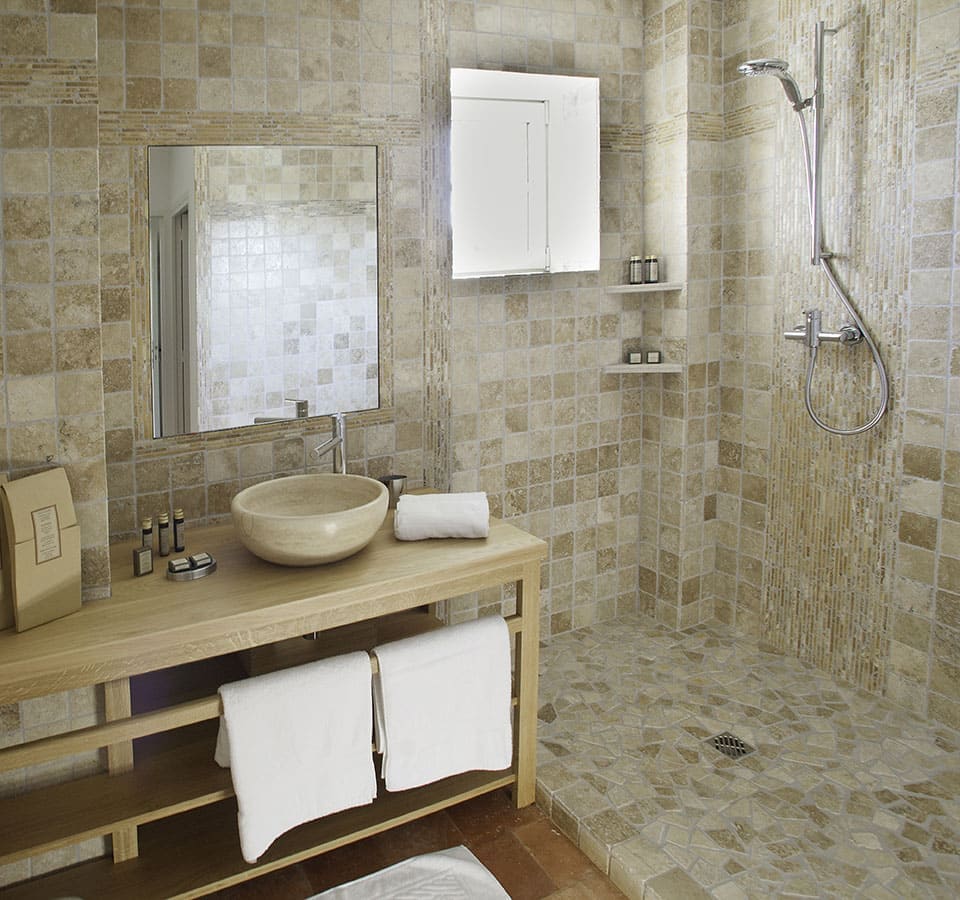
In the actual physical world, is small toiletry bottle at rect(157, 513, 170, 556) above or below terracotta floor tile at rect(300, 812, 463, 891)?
above

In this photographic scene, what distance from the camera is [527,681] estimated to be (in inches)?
103

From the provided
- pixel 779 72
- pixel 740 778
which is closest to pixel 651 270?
pixel 779 72

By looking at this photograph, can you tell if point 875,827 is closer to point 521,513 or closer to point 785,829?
point 785,829

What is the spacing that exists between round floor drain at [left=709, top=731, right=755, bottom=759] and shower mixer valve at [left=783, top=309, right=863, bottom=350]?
1.33 meters

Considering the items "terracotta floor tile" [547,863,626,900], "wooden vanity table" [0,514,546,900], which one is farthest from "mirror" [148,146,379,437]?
"terracotta floor tile" [547,863,626,900]

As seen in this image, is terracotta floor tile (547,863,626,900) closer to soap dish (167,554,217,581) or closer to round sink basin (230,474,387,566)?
round sink basin (230,474,387,566)

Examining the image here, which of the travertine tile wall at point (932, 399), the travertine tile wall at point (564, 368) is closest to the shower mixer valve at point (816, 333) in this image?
the travertine tile wall at point (932, 399)

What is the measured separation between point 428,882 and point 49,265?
1.72 metres

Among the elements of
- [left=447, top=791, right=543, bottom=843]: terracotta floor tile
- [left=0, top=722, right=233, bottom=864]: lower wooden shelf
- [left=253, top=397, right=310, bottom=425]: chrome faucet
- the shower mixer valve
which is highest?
the shower mixer valve

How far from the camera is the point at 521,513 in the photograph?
3.51m

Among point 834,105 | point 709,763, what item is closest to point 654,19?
point 834,105

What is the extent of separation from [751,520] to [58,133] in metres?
2.69

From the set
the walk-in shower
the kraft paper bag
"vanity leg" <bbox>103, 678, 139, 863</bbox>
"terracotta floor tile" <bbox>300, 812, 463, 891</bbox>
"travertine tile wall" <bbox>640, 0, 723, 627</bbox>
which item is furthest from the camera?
"travertine tile wall" <bbox>640, 0, 723, 627</bbox>

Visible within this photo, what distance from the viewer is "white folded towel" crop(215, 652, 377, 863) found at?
2.10 metres
